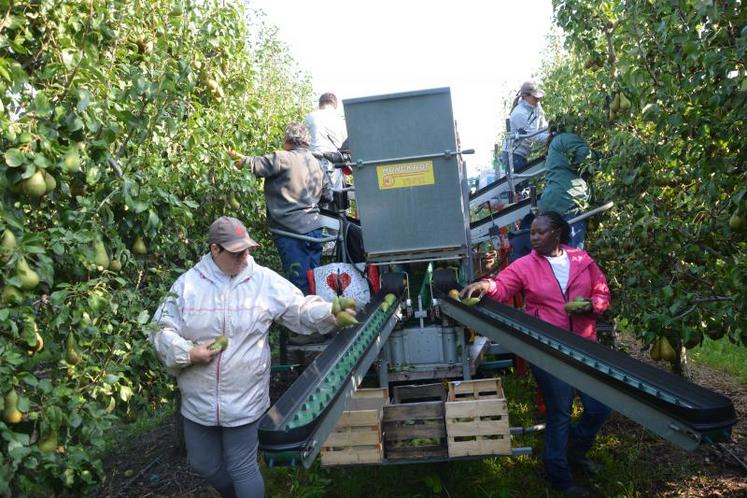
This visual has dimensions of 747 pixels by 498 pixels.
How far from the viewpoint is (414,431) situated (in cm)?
409

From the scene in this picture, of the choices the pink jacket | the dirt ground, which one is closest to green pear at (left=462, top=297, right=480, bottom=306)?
the pink jacket

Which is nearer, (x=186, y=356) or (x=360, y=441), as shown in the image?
(x=186, y=356)

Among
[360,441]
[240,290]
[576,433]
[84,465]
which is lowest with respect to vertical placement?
[576,433]

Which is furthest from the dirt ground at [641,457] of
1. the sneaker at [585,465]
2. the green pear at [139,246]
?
the green pear at [139,246]

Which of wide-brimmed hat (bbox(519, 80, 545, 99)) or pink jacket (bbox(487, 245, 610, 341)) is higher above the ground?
wide-brimmed hat (bbox(519, 80, 545, 99))

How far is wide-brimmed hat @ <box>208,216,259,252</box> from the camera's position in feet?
11.8

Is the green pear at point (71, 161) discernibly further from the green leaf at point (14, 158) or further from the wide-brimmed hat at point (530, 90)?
the wide-brimmed hat at point (530, 90)

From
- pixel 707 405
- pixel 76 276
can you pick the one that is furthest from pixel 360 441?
pixel 707 405

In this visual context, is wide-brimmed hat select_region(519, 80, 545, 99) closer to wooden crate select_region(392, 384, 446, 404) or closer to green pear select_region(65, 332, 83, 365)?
wooden crate select_region(392, 384, 446, 404)

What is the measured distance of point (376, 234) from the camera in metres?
5.45

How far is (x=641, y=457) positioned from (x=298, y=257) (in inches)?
128

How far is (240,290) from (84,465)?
115 cm

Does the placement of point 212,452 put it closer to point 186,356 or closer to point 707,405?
point 186,356

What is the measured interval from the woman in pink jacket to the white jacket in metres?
1.52
